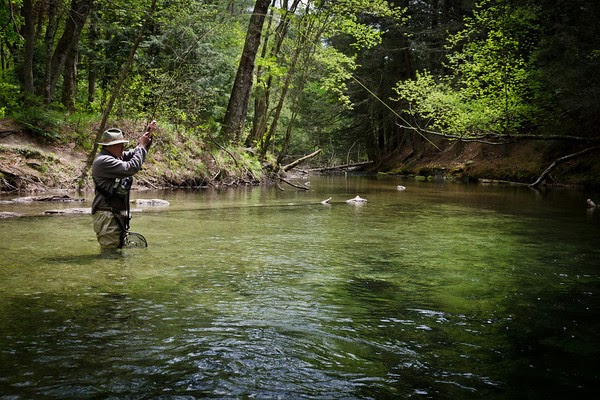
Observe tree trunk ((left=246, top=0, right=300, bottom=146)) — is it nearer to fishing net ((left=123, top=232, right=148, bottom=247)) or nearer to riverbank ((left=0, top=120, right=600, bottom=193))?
riverbank ((left=0, top=120, right=600, bottom=193))

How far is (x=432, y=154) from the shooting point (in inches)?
1406

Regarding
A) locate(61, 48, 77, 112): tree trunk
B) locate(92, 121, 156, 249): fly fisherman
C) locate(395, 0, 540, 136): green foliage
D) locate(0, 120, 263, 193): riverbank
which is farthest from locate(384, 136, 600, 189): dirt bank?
locate(92, 121, 156, 249): fly fisherman

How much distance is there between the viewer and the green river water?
3.04m

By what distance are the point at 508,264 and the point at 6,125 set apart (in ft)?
48.3

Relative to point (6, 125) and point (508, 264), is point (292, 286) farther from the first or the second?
point (6, 125)

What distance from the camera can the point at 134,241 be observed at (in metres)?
7.36

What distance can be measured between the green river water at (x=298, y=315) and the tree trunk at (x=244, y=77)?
12353 millimetres

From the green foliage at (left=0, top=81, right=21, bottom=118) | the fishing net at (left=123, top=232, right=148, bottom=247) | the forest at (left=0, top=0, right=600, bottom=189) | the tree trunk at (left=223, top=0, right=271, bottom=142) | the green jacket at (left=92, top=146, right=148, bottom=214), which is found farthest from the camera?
the tree trunk at (left=223, top=0, right=271, bottom=142)

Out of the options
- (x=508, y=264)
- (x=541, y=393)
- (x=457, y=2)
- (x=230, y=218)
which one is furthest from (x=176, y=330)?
(x=457, y=2)

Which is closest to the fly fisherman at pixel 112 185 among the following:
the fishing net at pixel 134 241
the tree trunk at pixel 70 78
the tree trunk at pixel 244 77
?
the fishing net at pixel 134 241

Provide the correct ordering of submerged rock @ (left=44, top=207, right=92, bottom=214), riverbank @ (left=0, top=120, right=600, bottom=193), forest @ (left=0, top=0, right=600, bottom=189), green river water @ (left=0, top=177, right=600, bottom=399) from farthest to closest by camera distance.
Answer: forest @ (left=0, top=0, right=600, bottom=189) → riverbank @ (left=0, top=120, right=600, bottom=193) → submerged rock @ (left=44, top=207, right=92, bottom=214) → green river water @ (left=0, top=177, right=600, bottom=399)

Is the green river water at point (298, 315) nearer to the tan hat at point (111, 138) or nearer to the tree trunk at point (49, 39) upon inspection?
the tan hat at point (111, 138)

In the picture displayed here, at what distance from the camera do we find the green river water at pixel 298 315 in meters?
3.04

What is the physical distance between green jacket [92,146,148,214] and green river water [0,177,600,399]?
0.66 metres
